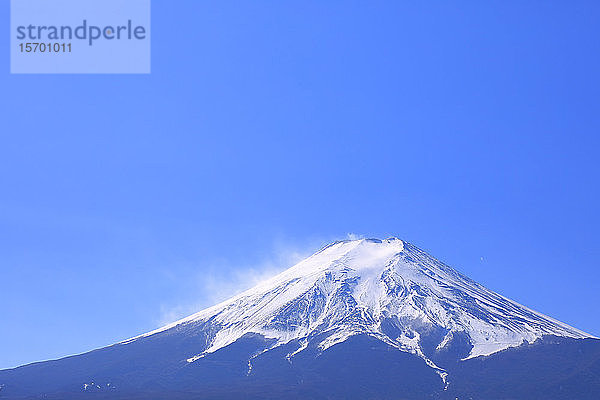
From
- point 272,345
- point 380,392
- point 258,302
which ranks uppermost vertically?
point 258,302

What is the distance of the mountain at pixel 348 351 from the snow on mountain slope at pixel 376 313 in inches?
16.8

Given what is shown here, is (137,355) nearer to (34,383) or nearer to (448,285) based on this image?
(34,383)

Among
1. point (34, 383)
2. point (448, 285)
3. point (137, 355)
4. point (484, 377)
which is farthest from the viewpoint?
point (448, 285)

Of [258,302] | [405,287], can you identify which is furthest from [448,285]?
[258,302]

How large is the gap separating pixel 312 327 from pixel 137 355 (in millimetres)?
40832

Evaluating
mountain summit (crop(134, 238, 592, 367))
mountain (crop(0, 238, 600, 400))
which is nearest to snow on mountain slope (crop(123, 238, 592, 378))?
mountain summit (crop(134, 238, 592, 367))

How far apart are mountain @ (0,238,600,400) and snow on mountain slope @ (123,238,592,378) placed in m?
0.43

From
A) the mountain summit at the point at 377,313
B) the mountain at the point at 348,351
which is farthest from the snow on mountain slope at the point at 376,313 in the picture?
the mountain at the point at 348,351

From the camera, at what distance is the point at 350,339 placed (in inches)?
6078

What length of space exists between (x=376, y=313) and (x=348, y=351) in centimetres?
2317

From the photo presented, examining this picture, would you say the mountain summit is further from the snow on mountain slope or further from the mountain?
the mountain

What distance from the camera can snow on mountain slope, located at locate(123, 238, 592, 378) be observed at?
519 feet

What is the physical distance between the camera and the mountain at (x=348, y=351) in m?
131

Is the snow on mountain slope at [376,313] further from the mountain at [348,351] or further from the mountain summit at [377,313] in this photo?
the mountain at [348,351]
